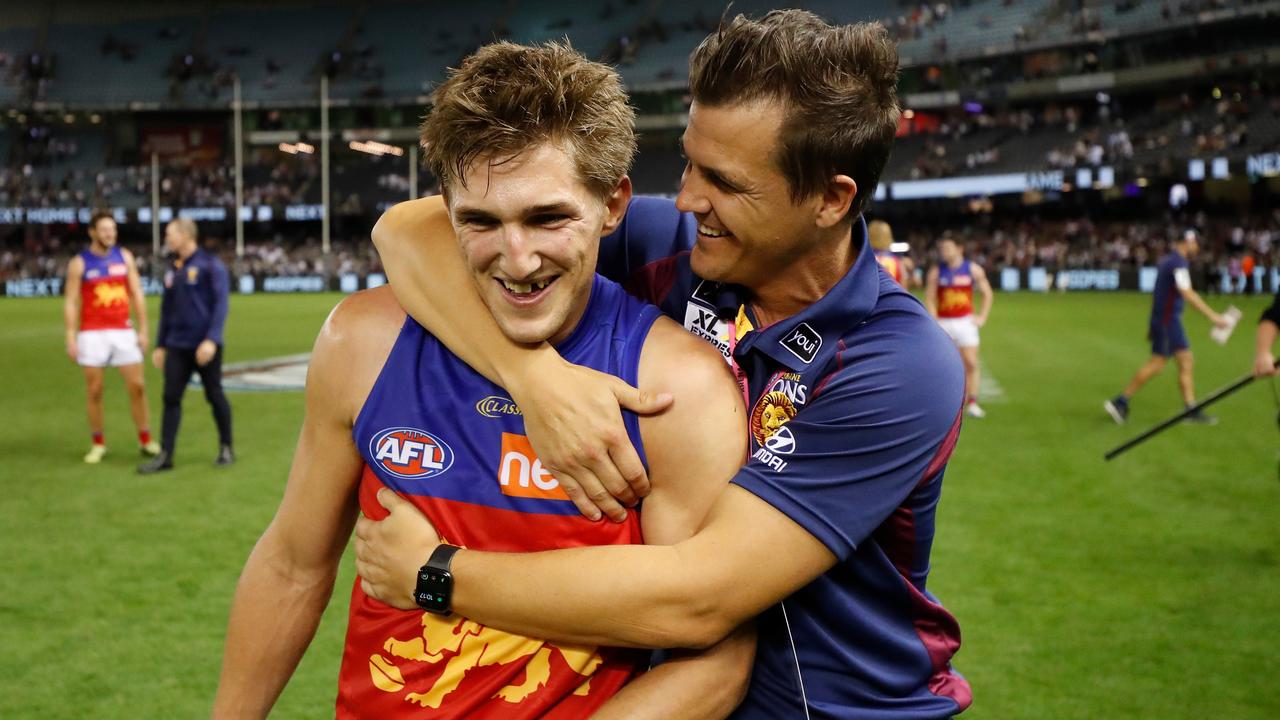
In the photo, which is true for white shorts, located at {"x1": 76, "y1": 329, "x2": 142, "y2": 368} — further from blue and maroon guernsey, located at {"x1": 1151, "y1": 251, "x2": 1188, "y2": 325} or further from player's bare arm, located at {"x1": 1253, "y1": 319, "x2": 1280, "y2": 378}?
blue and maroon guernsey, located at {"x1": 1151, "y1": 251, "x2": 1188, "y2": 325}

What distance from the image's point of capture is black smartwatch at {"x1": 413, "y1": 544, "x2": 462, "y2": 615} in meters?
2.25

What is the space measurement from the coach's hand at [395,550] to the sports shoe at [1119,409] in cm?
1260

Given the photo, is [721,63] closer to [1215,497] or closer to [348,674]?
[348,674]

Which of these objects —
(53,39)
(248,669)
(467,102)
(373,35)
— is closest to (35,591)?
(248,669)

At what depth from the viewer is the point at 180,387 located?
35.2 ft

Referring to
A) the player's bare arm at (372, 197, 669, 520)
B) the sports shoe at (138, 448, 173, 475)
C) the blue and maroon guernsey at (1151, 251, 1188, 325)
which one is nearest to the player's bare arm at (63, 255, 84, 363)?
the sports shoe at (138, 448, 173, 475)

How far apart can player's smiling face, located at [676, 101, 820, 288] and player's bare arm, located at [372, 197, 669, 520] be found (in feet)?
1.66

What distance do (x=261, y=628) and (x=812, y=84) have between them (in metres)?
1.76

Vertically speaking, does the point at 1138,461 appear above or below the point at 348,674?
below

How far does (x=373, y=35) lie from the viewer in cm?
6881

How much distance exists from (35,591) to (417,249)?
5.69 metres

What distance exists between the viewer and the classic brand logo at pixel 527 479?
236 cm

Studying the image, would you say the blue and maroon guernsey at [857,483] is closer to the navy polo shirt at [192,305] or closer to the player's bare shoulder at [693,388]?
the player's bare shoulder at [693,388]

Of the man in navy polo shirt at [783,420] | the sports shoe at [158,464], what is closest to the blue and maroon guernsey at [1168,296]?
the sports shoe at [158,464]
